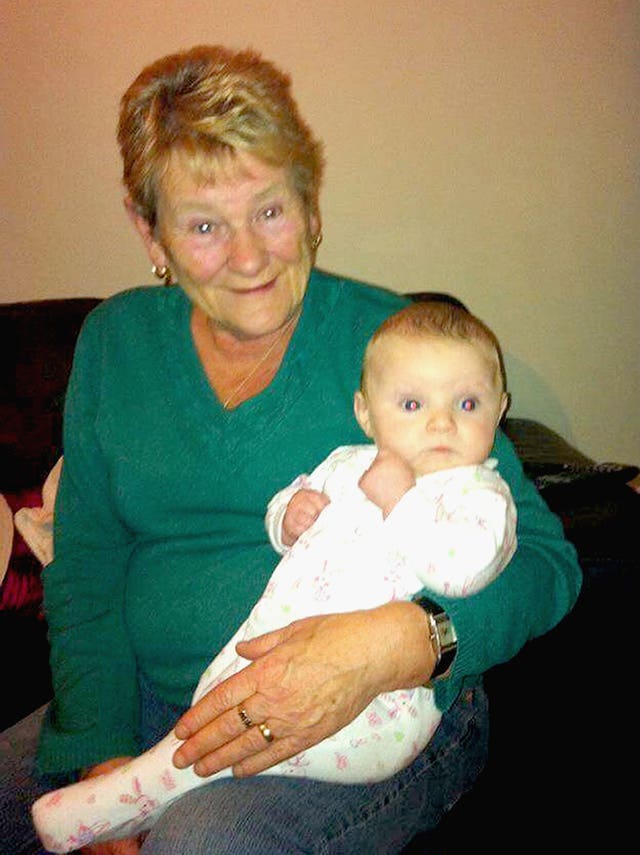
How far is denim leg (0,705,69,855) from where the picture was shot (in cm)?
109

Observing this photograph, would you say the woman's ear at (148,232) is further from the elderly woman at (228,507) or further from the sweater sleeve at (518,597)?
the sweater sleeve at (518,597)

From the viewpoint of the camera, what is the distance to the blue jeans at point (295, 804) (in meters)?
0.88

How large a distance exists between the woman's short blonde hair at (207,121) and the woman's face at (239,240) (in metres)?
0.02

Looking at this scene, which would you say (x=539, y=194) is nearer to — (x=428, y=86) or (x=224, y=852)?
(x=428, y=86)

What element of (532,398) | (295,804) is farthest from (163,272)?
(532,398)

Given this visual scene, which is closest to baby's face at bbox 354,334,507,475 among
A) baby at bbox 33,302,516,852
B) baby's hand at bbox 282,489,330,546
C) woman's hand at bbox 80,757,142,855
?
baby at bbox 33,302,516,852

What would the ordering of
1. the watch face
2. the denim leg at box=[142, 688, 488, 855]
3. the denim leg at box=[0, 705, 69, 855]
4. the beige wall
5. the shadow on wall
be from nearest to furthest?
the denim leg at box=[142, 688, 488, 855] < the watch face < the denim leg at box=[0, 705, 69, 855] < the beige wall < the shadow on wall

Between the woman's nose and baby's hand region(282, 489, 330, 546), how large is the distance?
0.37 metres

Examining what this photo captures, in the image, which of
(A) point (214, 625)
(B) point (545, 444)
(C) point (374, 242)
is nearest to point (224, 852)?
(A) point (214, 625)

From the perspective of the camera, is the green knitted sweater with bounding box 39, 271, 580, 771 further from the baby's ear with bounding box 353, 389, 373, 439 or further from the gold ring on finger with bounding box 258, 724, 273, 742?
the gold ring on finger with bounding box 258, 724, 273, 742

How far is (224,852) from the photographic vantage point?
845mm

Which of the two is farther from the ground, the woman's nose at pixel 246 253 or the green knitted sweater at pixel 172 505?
the woman's nose at pixel 246 253

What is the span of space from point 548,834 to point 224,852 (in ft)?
2.02

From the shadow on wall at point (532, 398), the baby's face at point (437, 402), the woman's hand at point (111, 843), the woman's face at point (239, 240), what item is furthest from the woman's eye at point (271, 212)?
the shadow on wall at point (532, 398)
